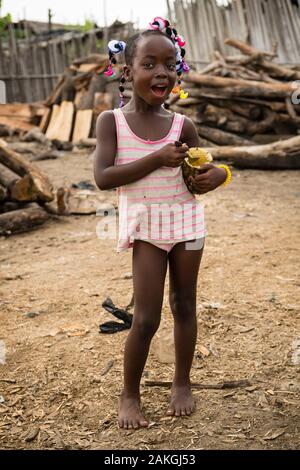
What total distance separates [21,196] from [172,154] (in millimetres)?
3756

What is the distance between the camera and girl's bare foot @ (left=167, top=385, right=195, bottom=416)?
2.16 meters

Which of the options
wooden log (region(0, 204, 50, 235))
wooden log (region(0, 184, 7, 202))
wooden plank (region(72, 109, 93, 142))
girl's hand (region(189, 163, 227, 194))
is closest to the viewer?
girl's hand (region(189, 163, 227, 194))

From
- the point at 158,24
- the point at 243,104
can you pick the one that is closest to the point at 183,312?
the point at 158,24

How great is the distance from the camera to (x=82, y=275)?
3.90m

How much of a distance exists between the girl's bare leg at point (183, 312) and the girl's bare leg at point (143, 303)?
0.07 metres

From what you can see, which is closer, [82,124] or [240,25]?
[240,25]

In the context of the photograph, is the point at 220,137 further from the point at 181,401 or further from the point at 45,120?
the point at 181,401

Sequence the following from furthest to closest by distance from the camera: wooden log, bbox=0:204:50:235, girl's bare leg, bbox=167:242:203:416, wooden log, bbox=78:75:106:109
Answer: wooden log, bbox=78:75:106:109, wooden log, bbox=0:204:50:235, girl's bare leg, bbox=167:242:203:416

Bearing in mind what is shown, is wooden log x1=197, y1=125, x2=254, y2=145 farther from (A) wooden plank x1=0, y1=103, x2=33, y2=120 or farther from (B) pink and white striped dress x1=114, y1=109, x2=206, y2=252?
(B) pink and white striped dress x1=114, y1=109, x2=206, y2=252

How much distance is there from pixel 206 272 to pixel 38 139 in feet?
24.1

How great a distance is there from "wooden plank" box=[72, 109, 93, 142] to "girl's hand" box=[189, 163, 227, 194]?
339 inches

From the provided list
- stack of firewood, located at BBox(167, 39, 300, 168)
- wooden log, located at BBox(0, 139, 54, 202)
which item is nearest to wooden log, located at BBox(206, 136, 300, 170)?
stack of firewood, located at BBox(167, 39, 300, 168)

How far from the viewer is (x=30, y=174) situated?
17.7 ft

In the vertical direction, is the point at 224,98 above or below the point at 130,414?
above
